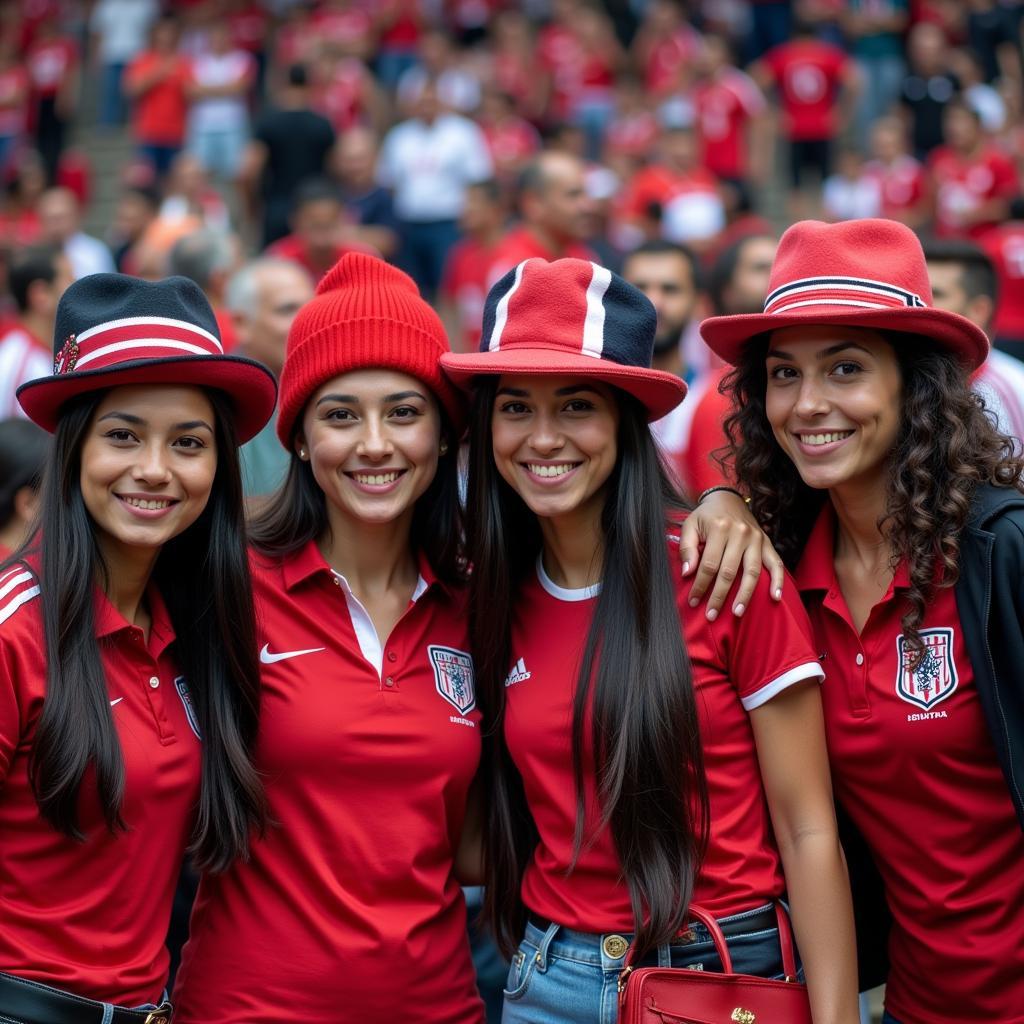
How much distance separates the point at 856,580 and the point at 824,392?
47 centimetres

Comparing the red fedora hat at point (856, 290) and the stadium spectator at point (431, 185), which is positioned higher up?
the stadium spectator at point (431, 185)

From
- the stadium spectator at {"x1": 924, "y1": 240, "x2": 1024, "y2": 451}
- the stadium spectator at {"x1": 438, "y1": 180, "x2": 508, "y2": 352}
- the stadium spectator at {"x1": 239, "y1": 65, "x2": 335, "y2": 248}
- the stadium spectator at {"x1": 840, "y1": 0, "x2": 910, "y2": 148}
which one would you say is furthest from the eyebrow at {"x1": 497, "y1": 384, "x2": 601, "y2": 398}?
the stadium spectator at {"x1": 840, "y1": 0, "x2": 910, "y2": 148}

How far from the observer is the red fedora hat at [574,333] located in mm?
3531

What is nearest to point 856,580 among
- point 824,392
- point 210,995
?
point 824,392

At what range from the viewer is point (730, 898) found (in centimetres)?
340

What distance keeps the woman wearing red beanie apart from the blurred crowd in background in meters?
3.40

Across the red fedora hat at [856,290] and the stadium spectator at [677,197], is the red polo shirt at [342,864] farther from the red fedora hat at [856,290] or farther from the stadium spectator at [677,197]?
the stadium spectator at [677,197]

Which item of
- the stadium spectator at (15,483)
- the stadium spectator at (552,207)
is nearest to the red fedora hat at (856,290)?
the stadium spectator at (15,483)

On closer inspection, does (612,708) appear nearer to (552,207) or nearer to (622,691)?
(622,691)

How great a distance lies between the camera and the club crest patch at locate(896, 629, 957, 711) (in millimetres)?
3334

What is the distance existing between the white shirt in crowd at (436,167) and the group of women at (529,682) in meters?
10.4

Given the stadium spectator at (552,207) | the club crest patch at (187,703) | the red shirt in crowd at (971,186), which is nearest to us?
the club crest patch at (187,703)

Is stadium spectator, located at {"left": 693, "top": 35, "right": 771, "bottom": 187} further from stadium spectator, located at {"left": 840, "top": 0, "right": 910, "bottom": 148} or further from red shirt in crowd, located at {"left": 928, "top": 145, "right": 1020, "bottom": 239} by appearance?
red shirt in crowd, located at {"left": 928, "top": 145, "right": 1020, "bottom": 239}

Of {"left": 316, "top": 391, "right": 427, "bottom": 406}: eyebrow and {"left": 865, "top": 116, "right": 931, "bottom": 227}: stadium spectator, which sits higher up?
{"left": 865, "top": 116, "right": 931, "bottom": 227}: stadium spectator
